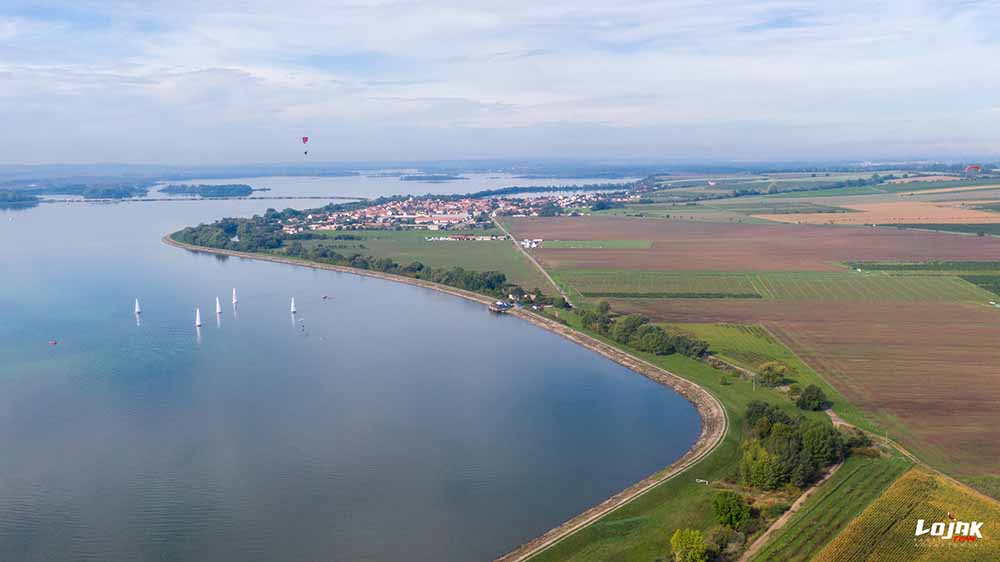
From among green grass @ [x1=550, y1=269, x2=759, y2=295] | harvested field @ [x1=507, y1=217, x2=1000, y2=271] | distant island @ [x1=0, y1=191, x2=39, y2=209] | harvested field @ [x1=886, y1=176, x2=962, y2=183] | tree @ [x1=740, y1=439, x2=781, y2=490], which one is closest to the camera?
tree @ [x1=740, y1=439, x2=781, y2=490]

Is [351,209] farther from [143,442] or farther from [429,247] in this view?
[143,442]

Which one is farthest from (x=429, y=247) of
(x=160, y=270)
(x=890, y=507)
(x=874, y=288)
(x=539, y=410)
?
(x=890, y=507)

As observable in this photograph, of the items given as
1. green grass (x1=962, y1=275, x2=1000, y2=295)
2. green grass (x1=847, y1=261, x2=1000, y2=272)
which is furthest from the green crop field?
green grass (x1=847, y1=261, x2=1000, y2=272)

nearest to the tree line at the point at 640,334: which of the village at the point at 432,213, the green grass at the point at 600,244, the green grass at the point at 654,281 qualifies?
the green grass at the point at 654,281

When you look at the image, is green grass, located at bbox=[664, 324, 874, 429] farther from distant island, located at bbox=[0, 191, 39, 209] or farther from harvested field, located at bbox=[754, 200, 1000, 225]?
distant island, located at bbox=[0, 191, 39, 209]

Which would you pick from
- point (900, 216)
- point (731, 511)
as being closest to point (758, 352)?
point (731, 511)

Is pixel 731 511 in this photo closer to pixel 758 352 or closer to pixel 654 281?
pixel 758 352
